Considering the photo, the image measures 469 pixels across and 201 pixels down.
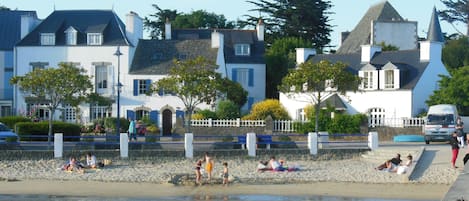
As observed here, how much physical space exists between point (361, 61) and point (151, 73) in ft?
42.0

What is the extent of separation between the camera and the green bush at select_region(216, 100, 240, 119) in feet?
166

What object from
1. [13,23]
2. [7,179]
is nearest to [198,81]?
[7,179]

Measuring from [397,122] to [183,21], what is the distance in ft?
118

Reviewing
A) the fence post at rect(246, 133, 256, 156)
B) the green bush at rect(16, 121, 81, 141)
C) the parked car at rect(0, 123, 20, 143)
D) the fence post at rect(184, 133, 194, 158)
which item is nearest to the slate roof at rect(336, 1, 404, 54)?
the green bush at rect(16, 121, 81, 141)

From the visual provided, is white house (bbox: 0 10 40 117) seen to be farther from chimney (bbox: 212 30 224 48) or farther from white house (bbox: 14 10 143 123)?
chimney (bbox: 212 30 224 48)

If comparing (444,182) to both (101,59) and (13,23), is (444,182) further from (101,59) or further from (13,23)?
(13,23)

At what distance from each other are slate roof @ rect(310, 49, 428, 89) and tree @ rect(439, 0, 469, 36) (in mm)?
31981

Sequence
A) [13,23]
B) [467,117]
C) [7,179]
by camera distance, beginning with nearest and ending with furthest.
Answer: [7,179] < [467,117] < [13,23]

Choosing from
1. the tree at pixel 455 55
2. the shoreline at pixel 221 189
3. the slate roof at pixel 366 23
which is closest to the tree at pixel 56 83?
the shoreline at pixel 221 189

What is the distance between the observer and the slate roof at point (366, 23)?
6631cm

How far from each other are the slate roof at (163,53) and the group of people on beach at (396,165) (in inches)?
891

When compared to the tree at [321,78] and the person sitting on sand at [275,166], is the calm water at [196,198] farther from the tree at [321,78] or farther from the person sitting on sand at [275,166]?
the tree at [321,78]

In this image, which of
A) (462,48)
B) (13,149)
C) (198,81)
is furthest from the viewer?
(462,48)

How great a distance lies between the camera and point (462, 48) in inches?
2606
